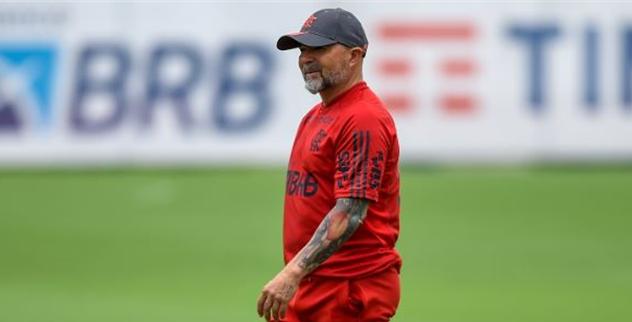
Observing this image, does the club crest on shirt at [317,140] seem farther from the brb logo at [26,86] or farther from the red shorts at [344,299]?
the brb logo at [26,86]

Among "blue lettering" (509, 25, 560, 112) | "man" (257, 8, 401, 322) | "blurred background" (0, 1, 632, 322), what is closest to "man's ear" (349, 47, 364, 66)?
"man" (257, 8, 401, 322)

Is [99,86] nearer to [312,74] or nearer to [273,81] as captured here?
[273,81]

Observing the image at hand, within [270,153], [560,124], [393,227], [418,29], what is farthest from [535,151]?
[393,227]

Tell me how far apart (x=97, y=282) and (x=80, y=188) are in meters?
4.62

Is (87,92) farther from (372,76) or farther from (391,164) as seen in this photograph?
(391,164)

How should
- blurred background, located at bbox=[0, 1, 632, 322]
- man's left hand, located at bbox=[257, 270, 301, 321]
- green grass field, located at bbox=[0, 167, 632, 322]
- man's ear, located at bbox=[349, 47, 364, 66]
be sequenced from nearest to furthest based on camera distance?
1. man's left hand, located at bbox=[257, 270, 301, 321]
2. man's ear, located at bbox=[349, 47, 364, 66]
3. green grass field, located at bbox=[0, 167, 632, 322]
4. blurred background, located at bbox=[0, 1, 632, 322]

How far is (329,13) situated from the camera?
21.0 ft

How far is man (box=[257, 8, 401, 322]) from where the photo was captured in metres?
6.20

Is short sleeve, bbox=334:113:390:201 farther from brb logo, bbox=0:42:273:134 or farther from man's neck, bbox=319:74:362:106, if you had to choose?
brb logo, bbox=0:42:273:134

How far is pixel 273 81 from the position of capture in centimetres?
1791

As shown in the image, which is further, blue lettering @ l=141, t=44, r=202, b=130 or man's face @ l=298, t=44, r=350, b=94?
blue lettering @ l=141, t=44, r=202, b=130

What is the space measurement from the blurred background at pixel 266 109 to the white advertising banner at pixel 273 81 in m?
0.02

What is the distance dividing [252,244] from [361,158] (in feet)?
30.9

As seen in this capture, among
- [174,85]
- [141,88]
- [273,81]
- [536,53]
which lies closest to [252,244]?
[273,81]
